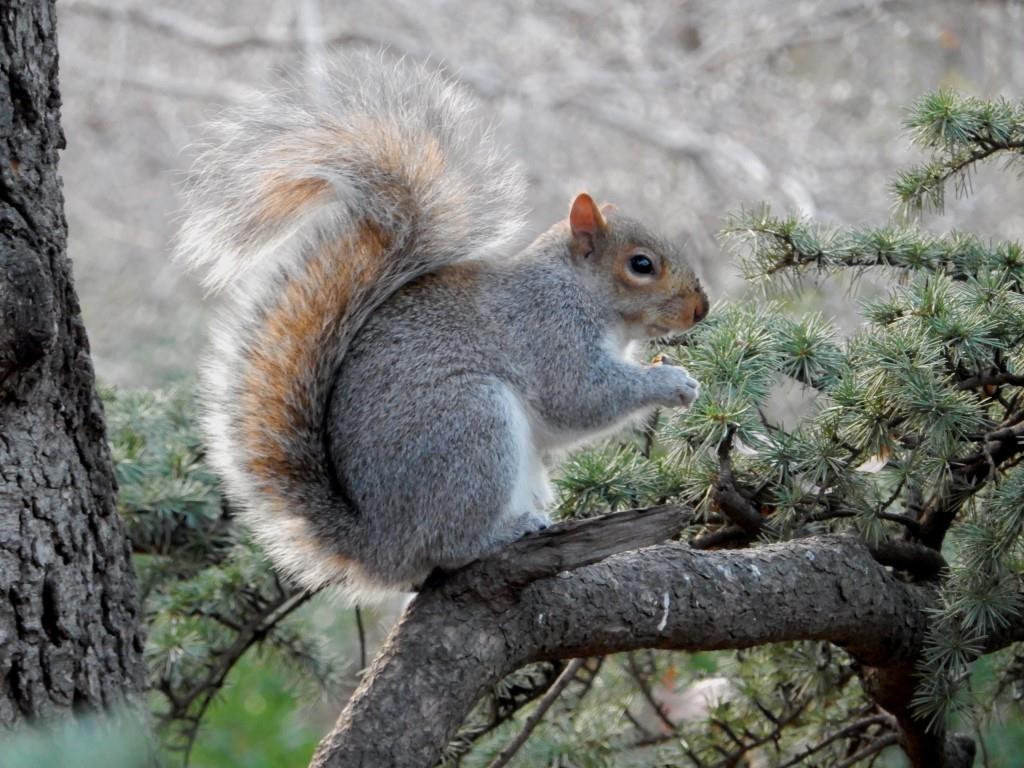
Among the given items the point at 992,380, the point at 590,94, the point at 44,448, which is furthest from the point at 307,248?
the point at 590,94

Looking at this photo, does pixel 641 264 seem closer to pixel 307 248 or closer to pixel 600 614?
pixel 307 248

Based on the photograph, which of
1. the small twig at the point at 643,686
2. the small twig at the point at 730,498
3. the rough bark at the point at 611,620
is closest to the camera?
the rough bark at the point at 611,620

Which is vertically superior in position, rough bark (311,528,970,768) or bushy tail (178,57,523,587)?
bushy tail (178,57,523,587)

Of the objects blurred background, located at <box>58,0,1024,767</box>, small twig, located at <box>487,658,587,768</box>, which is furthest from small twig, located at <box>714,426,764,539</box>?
blurred background, located at <box>58,0,1024,767</box>

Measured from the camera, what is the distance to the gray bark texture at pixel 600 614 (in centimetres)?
128

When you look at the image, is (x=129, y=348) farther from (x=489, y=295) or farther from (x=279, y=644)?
(x=489, y=295)

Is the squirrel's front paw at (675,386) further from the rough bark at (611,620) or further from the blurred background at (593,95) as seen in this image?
the blurred background at (593,95)

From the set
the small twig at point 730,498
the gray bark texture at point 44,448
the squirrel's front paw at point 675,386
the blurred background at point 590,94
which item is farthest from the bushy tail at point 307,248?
the blurred background at point 590,94

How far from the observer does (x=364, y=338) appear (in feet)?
5.70

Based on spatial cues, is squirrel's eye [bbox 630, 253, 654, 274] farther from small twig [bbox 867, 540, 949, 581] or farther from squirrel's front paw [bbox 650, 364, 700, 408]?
small twig [bbox 867, 540, 949, 581]

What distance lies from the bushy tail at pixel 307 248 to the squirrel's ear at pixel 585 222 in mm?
323

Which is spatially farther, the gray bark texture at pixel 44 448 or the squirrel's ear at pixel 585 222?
the squirrel's ear at pixel 585 222

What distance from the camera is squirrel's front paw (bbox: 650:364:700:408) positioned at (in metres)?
1.88

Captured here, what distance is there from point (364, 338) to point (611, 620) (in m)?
0.53
